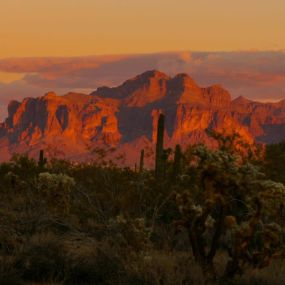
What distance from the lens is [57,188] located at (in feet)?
37.2

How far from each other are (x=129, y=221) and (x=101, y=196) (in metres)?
5.92

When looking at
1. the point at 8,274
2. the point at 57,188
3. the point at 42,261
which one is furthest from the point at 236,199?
the point at 8,274

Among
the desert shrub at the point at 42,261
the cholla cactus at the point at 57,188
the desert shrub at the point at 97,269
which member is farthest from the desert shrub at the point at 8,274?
the cholla cactus at the point at 57,188

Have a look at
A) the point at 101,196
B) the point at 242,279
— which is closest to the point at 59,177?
the point at 242,279

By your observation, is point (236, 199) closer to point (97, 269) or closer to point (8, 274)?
point (97, 269)

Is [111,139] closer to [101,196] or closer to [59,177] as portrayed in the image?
[101,196]

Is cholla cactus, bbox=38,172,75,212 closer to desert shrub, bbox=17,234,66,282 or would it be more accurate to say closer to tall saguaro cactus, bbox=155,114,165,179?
desert shrub, bbox=17,234,66,282

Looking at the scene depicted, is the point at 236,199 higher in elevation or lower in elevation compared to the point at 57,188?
higher

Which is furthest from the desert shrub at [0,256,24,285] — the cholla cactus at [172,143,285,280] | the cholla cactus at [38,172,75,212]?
the cholla cactus at [172,143,285,280]

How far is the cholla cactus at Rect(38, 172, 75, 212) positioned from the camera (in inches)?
438

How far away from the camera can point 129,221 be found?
11.6 metres

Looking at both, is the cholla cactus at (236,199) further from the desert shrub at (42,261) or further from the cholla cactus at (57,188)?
the desert shrub at (42,261)

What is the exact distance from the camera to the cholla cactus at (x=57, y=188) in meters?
11.1

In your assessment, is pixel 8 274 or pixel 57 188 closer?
pixel 8 274
